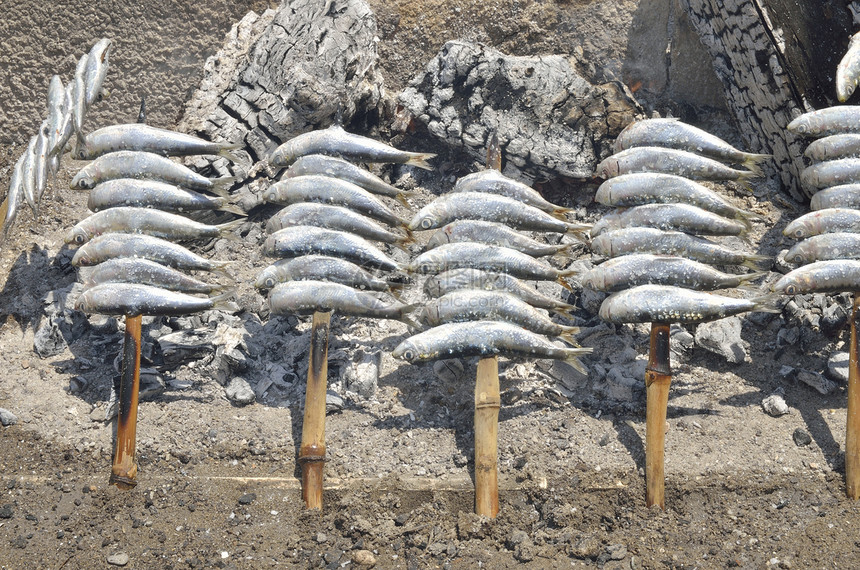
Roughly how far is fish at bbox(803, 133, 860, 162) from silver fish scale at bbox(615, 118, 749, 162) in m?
0.63

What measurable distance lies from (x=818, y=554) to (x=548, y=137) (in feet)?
13.4

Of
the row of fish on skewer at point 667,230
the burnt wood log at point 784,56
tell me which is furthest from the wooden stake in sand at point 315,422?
the burnt wood log at point 784,56

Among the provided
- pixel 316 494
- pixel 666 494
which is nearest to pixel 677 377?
pixel 666 494

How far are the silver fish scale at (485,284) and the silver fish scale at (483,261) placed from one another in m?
0.05

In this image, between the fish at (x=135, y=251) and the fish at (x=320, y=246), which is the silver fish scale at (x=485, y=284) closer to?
the fish at (x=320, y=246)

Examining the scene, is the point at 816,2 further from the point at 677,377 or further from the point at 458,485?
the point at 458,485

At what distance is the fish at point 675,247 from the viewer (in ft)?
18.7

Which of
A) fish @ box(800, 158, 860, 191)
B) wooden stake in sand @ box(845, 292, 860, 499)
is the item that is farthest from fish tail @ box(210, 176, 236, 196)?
wooden stake in sand @ box(845, 292, 860, 499)

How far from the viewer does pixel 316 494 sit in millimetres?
5449

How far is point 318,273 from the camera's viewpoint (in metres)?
5.70

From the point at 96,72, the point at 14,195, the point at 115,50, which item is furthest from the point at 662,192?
the point at 115,50

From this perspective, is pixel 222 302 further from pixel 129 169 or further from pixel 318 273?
pixel 129 169

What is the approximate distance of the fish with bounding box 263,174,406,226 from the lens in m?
5.97

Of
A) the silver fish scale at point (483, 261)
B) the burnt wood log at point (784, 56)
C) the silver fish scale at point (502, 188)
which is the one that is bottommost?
the silver fish scale at point (483, 261)
